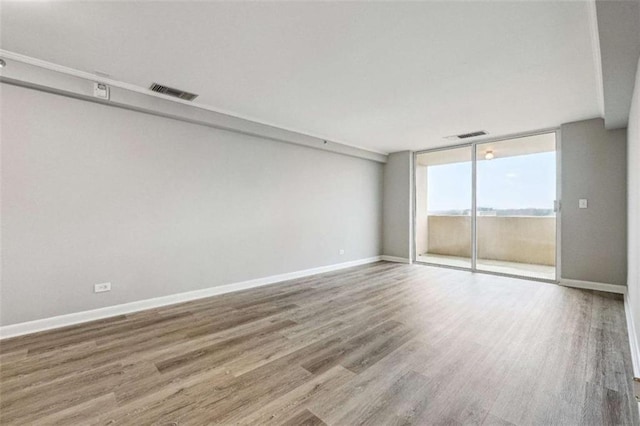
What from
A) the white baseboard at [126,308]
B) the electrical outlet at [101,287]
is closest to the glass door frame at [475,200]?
the white baseboard at [126,308]

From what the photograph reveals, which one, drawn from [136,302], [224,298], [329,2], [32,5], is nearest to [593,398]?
[329,2]

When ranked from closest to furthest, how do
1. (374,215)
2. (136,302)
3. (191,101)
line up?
(136,302) → (191,101) → (374,215)

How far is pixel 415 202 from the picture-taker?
6617 millimetres

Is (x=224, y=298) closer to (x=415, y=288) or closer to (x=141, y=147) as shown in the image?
(x=141, y=147)

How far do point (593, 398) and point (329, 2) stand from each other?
10.4ft

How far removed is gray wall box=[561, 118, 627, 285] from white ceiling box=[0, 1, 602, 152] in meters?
0.61

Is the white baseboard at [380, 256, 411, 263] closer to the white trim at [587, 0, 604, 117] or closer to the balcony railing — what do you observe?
the balcony railing

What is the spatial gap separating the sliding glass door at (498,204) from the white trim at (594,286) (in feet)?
0.89

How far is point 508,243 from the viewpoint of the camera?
5672 mm

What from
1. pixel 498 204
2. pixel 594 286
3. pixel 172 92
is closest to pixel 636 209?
pixel 594 286

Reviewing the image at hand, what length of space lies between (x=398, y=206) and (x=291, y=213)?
119 inches

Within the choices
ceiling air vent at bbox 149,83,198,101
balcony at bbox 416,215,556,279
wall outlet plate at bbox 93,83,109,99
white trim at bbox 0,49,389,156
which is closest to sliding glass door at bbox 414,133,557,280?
balcony at bbox 416,215,556,279

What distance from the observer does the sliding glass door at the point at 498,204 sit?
16.4 feet

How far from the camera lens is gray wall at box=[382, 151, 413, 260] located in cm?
656
